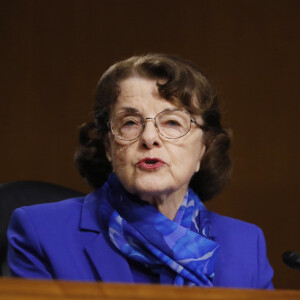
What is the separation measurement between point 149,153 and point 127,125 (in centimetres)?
12

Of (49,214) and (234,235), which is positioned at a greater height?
(49,214)

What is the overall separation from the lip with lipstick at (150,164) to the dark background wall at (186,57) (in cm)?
133

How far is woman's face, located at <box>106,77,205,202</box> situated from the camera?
4.70 feet

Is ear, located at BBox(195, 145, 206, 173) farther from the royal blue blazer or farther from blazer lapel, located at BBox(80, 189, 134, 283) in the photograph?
blazer lapel, located at BBox(80, 189, 134, 283)

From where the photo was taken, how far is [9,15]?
9.18 ft

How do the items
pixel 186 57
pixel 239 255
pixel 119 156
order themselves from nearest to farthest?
1. pixel 119 156
2. pixel 239 255
3. pixel 186 57


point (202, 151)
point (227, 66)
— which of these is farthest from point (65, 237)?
point (227, 66)

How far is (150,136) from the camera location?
1.42 m

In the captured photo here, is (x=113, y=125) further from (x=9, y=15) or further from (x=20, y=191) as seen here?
(x=9, y=15)

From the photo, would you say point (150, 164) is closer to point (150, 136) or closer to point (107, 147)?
point (150, 136)

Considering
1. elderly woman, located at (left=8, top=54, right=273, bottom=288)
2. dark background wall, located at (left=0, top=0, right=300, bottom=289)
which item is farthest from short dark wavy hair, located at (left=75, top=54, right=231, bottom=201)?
dark background wall, located at (left=0, top=0, right=300, bottom=289)

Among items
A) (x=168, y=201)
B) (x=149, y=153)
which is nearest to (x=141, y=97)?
(x=149, y=153)

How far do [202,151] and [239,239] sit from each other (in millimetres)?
297

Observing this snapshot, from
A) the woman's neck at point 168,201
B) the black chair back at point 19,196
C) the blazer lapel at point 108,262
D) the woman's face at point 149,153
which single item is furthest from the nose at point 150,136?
the black chair back at point 19,196
